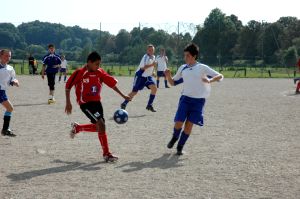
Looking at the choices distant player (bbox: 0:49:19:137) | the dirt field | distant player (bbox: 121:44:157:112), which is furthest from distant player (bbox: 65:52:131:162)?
distant player (bbox: 121:44:157:112)

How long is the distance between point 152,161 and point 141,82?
7317mm

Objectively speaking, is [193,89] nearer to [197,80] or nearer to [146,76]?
[197,80]

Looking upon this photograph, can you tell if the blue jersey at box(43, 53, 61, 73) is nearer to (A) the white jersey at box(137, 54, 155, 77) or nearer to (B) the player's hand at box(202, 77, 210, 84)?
(A) the white jersey at box(137, 54, 155, 77)

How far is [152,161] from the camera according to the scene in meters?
7.65

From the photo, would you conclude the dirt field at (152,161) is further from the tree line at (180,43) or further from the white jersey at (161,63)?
the tree line at (180,43)

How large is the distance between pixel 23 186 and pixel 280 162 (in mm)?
3732

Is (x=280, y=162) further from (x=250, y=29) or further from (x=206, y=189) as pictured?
(x=250, y=29)

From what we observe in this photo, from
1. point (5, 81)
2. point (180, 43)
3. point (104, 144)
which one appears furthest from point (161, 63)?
point (180, 43)

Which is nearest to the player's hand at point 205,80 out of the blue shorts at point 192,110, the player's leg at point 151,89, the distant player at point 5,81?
the blue shorts at point 192,110

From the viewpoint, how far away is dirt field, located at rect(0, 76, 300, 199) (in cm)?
591

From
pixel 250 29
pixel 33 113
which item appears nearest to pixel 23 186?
pixel 33 113

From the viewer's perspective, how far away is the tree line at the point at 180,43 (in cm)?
5659

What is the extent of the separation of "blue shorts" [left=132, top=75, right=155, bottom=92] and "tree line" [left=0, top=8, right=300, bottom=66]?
38.6 metres

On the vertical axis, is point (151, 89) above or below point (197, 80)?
below
